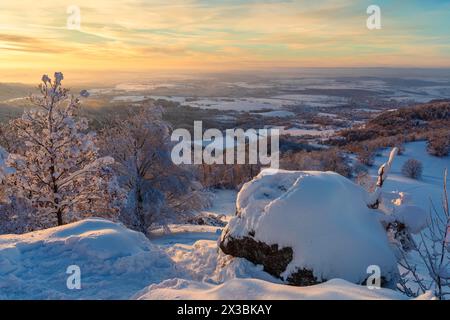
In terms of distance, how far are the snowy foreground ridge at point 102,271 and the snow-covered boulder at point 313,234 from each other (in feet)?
3.25

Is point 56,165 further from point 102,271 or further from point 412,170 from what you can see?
point 412,170

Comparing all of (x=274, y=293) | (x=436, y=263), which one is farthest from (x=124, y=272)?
(x=436, y=263)

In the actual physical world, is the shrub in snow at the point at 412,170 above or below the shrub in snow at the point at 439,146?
below

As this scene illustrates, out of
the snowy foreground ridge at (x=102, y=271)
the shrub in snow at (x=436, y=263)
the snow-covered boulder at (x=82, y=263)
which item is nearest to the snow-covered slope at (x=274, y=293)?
the snowy foreground ridge at (x=102, y=271)

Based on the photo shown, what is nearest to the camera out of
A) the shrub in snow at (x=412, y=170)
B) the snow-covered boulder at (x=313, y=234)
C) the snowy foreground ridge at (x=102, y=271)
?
the snowy foreground ridge at (x=102, y=271)

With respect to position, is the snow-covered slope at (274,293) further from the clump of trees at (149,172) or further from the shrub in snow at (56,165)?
the clump of trees at (149,172)

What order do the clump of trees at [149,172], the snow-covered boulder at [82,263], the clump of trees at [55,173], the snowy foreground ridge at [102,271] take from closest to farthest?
the snowy foreground ridge at [102,271], the snow-covered boulder at [82,263], the clump of trees at [55,173], the clump of trees at [149,172]

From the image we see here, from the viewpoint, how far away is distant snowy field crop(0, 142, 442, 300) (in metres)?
5.73

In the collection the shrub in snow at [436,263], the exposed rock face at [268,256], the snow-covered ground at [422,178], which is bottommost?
the snow-covered ground at [422,178]

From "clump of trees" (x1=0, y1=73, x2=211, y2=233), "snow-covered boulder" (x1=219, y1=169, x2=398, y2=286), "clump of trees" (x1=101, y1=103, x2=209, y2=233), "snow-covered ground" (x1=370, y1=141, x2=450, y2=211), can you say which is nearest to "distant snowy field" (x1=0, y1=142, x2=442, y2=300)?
"snow-covered boulder" (x1=219, y1=169, x2=398, y2=286)

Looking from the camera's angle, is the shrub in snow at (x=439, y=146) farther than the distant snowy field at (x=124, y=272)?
Yes

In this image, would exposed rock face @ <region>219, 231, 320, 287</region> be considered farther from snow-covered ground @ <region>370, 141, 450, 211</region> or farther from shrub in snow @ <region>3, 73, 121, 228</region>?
snow-covered ground @ <region>370, 141, 450, 211</region>

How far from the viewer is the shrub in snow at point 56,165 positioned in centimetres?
1573

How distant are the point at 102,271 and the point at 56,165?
869 centimetres
